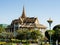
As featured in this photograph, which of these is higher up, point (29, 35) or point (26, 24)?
point (26, 24)

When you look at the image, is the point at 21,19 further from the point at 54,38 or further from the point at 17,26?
the point at 54,38

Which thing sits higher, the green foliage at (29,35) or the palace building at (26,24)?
the palace building at (26,24)

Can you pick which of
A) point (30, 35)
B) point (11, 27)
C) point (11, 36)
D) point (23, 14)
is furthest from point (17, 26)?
point (30, 35)

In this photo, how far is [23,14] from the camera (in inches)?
3103

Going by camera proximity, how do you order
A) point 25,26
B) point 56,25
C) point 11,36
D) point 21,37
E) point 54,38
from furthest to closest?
point 25,26
point 11,36
point 21,37
point 56,25
point 54,38

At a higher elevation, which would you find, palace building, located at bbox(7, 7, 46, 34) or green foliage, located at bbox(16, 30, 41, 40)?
palace building, located at bbox(7, 7, 46, 34)

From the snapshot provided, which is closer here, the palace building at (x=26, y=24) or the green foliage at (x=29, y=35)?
the green foliage at (x=29, y=35)

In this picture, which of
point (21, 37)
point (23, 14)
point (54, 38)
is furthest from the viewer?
point (23, 14)

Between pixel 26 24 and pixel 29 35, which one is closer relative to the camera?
pixel 29 35

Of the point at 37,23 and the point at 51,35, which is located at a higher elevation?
the point at 37,23

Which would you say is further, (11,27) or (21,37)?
(11,27)

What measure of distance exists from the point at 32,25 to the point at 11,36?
61.8ft

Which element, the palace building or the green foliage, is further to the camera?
the palace building

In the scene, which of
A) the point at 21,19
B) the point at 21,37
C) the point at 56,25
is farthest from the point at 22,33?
the point at 21,19
